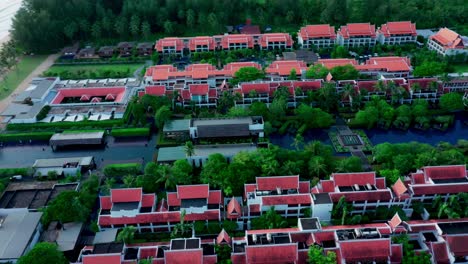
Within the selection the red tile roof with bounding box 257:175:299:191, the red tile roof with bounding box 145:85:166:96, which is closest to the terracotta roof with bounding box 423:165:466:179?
the red tile roof with bounding box 257:175:299:191

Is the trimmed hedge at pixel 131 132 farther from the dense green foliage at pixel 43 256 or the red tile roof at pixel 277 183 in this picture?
the dense green foliage at pixel 43 256

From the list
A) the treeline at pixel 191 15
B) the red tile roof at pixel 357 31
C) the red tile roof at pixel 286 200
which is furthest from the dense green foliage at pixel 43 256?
the red tile roof at pixel 357 31

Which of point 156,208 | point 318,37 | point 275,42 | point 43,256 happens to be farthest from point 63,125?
point 318,37

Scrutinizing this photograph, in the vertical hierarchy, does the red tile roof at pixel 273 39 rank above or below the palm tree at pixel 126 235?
above

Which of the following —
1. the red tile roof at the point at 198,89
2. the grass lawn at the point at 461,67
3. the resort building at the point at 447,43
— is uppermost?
the resort building at the point at 447,43

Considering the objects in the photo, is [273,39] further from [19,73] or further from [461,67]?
[19,73]
